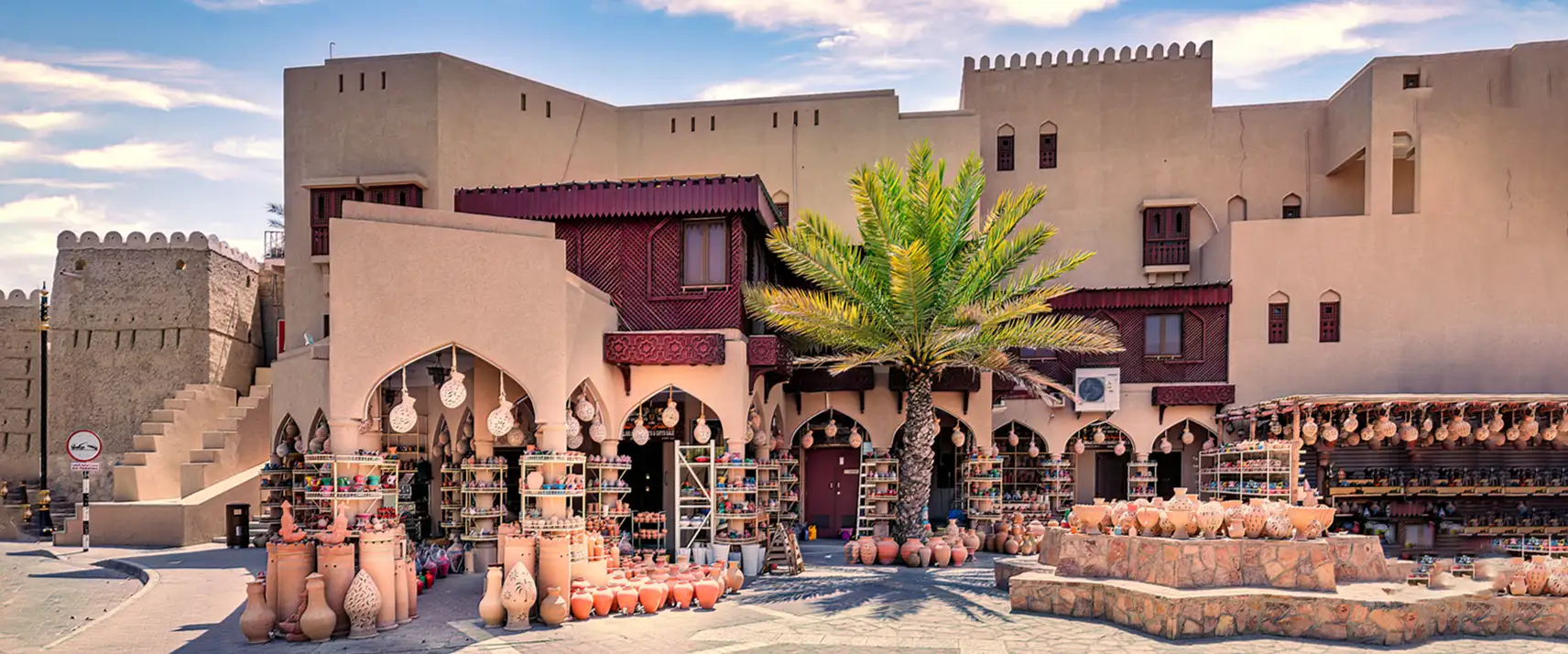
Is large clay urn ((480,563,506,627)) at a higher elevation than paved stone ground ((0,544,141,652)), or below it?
higher

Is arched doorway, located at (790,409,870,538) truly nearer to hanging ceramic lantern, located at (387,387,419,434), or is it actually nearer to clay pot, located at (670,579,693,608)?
clay pot, located at (670,579,693,608)

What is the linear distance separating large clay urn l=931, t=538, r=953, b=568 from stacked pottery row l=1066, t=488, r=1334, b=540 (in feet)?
16.3

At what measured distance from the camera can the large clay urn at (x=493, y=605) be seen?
12125mm

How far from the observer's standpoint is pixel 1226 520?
12.7 m

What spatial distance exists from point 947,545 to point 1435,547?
1247cm

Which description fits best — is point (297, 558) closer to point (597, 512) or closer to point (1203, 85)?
point (597, 512)

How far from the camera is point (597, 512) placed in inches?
653

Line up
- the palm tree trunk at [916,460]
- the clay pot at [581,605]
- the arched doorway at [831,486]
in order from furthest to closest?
the arched doorway at [831,486]
the palm tree trunk at [916,460]
the clay pot at [581,605]

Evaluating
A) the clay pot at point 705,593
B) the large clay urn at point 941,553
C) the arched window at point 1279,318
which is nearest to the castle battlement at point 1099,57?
the arched window at point 1279,318

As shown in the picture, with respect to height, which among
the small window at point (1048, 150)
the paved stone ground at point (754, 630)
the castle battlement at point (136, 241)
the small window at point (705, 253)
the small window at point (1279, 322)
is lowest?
the paved stone ground at point (754, 630)

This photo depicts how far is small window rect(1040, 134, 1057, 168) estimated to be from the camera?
2803cm

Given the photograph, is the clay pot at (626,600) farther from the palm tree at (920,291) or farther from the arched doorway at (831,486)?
the arched doorway at (831,486)

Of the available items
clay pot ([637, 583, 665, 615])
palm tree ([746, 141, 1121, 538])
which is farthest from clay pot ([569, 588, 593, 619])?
palm tree ([746, 141, 1121, 538])

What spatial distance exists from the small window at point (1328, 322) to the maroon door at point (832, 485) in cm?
1134
